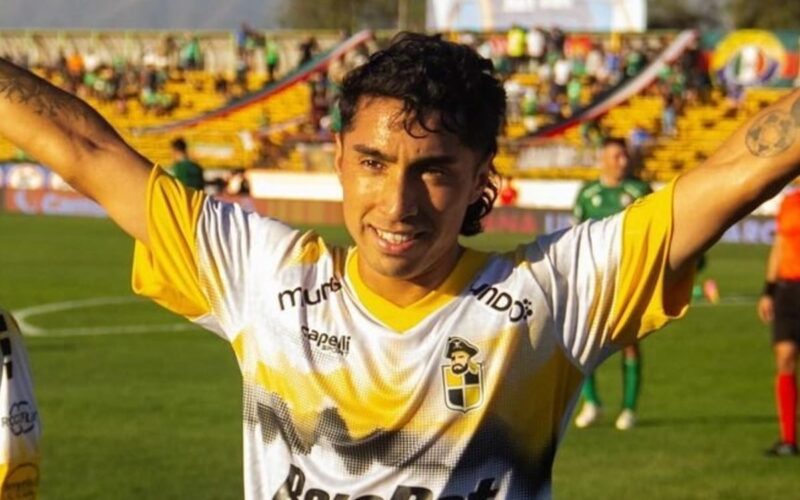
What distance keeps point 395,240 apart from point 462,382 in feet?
1.19

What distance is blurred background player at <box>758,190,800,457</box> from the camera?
12602 millimetres

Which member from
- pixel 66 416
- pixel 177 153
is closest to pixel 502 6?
pixel 177 153

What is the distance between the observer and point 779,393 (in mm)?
12633

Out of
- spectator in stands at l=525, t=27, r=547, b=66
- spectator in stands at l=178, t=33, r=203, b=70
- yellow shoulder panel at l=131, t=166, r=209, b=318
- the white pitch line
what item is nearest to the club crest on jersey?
yellow shoulder panel at l=131, t=166, r=209, b=318

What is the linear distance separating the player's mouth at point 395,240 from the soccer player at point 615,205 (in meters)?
10.0

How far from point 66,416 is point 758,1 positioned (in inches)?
2963

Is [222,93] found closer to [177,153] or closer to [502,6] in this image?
[502,6]

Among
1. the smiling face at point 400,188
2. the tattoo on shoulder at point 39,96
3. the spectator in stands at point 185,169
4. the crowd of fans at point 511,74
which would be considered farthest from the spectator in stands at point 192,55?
the smiling face at point 400,188

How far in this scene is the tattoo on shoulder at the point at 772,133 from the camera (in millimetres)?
3707

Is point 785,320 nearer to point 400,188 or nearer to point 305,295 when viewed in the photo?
point 305,295

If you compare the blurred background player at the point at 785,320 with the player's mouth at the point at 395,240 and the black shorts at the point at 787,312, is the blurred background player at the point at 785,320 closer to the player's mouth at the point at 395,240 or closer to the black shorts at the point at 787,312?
the black shorts at the point at 787,312

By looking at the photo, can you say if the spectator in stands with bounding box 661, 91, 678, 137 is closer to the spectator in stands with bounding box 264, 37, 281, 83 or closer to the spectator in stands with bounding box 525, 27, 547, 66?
the spectator in stands with bounding box 525, 27, 547, 66

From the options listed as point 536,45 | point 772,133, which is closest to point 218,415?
point 772,133

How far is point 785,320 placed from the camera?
12625 mm
